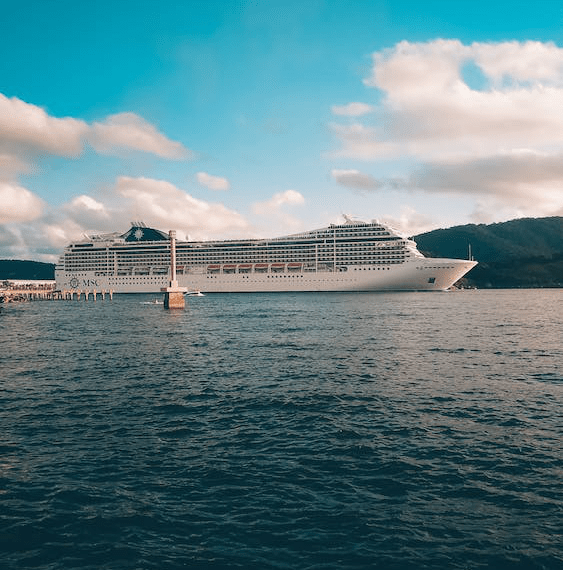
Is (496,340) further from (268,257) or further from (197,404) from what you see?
(268,257)

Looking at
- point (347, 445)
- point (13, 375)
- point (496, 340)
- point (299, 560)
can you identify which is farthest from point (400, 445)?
point (496, 340)

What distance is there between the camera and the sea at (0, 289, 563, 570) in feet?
33.3

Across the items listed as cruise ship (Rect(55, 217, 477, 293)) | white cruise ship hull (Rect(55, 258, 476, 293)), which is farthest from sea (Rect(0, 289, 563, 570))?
cruise ship (Rect(55, 217, 477, 293))

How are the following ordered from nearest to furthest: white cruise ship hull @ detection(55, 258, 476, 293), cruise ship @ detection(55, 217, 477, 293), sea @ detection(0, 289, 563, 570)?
sea @ detection(0, 289, 563, 570)
white cruise ship hull @ detection(55, 258, 476, 293)
cruise ship @ detection(55, 217, 477, 293)

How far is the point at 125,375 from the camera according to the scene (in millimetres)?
29469

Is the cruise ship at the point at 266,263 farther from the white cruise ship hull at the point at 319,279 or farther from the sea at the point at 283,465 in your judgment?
the sea at the point at 283,465

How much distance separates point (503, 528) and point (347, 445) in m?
6.32

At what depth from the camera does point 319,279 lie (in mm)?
141500

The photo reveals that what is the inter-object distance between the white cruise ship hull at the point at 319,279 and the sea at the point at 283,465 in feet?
339

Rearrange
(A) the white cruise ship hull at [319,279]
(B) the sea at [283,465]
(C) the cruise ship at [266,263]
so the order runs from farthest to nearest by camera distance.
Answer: (C) the cruise ship at [266,263] → (A) the white cruise ship hull at [319,279] → (B) the sea at [283,465]

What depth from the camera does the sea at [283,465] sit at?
10141mm

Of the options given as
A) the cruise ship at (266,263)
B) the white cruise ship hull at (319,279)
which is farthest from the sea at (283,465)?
the cruise ship at (266,263)

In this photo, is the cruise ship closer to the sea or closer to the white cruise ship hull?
the white cruise ship hull

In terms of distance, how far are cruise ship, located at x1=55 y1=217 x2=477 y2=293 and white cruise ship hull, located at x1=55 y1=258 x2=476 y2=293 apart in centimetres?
28
